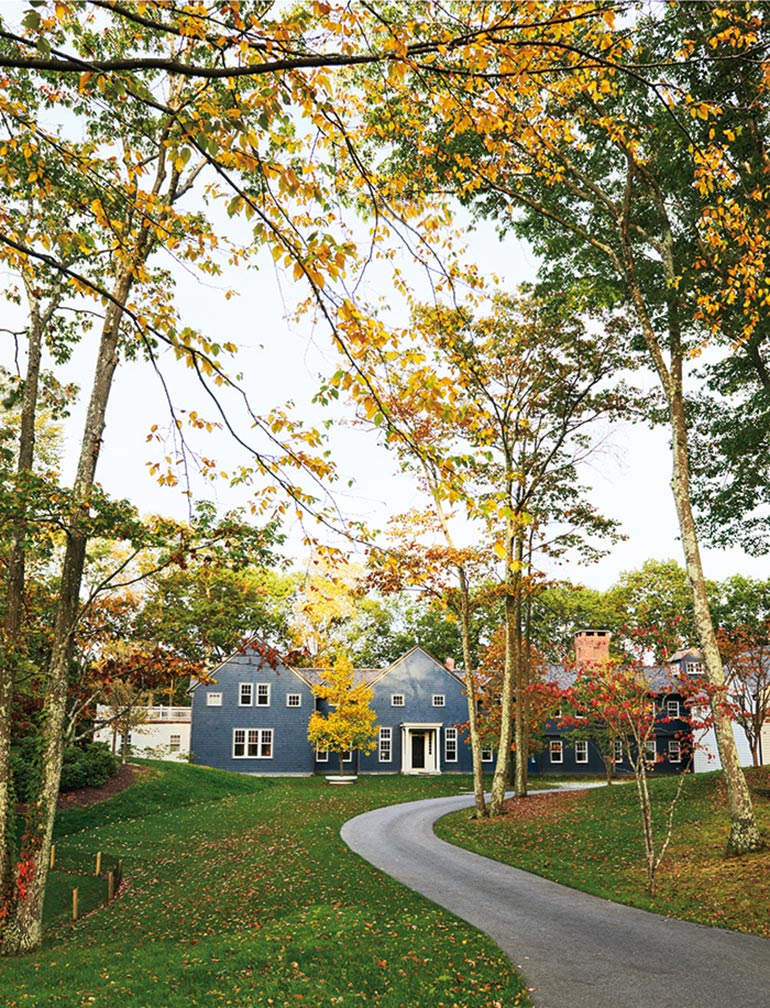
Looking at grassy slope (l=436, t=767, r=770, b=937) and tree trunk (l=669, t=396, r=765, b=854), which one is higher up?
tree trunk (l=669, t=396, r=765, b=854)

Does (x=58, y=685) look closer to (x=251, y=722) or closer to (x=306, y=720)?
(x=251, y=722)

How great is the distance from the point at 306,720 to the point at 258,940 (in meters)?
38.7

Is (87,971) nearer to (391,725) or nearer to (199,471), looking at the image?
(199,471)

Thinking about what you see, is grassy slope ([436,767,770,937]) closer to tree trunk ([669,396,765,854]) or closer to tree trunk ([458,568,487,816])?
tree trunk ([669,396,765,854])

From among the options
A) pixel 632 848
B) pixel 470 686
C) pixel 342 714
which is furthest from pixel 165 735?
pixel 632 848

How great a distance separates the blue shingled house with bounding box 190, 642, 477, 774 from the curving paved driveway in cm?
3287

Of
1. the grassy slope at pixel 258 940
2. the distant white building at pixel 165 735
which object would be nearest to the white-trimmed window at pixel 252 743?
the distant white building at pixel 165 735

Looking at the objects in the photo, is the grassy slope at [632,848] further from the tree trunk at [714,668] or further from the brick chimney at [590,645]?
the brick chimney at [590,645]

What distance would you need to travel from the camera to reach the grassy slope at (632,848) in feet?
38.1

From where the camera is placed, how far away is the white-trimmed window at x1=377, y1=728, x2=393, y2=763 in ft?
157

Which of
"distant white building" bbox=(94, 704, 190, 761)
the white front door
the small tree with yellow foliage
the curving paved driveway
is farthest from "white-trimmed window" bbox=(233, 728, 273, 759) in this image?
the curving paved driveway

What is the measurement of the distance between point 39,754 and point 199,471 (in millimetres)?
8112

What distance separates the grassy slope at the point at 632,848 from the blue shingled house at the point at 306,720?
77.0 feet

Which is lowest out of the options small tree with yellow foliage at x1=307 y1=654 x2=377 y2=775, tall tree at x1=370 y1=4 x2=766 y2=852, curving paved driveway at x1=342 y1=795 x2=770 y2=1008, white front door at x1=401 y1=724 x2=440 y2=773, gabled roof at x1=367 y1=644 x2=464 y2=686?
white front door at x1=401 y1=724 x2=440 y2=773
